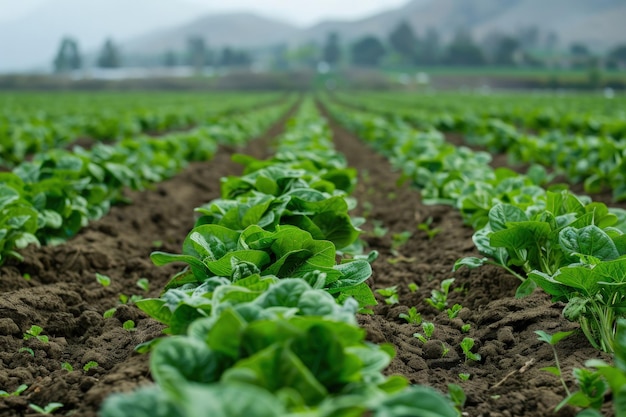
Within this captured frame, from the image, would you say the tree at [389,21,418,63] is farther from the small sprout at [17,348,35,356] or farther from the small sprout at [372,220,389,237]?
the small sprout at [17,348,35,356]

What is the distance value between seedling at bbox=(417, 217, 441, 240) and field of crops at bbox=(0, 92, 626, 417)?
66 mm

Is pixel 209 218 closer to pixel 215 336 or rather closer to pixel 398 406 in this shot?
pixel 215 336

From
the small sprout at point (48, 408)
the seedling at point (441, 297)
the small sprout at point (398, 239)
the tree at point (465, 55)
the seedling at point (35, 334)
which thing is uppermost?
the tree at point (465, 55)

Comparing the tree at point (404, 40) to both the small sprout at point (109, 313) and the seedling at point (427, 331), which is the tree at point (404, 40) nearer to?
the small sprout at point (109, 313)

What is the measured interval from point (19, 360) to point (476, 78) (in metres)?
84.9

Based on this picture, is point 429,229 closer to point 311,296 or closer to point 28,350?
point 28,350

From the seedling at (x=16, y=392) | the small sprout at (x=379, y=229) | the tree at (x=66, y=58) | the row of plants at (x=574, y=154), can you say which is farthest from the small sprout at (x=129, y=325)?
the tree at (x=66, y=58)

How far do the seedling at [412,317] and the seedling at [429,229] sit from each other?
6.18 ft

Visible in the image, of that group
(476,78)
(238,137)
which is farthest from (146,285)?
(476,78)

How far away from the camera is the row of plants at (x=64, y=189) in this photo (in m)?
4.32

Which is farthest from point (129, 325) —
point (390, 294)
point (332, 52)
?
point (332, 52)

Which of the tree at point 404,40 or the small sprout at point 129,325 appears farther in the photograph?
the tree at point 404,40

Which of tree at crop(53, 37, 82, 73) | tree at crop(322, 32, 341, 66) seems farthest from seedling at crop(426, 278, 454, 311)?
tree at crop(322, 32, 341, 66)

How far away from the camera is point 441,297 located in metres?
3.99
